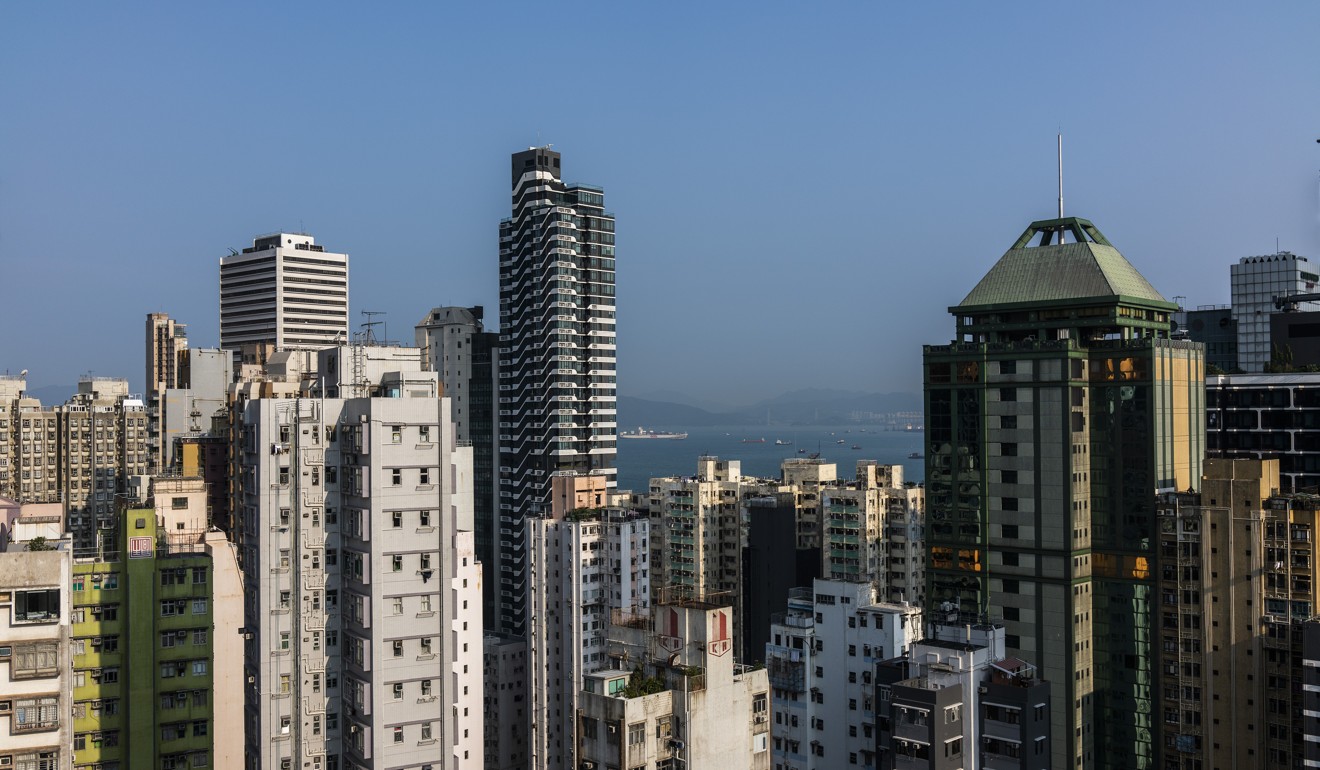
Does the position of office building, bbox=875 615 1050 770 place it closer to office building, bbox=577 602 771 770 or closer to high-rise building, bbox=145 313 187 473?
office building, bbox=577 602 771 770

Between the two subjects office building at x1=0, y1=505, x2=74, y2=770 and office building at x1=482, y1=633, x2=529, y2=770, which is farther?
office building at x1=482, y1=633, x2=529, y2=770

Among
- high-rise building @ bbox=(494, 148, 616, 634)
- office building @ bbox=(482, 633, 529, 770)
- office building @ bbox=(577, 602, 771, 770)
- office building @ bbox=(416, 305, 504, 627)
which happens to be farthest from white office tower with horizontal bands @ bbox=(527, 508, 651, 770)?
office building @ bbox=(577, 602, 771, 770)

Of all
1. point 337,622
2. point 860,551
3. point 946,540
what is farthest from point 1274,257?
point 337,622

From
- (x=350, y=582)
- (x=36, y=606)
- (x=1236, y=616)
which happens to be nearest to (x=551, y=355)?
(x=1236, y=616)

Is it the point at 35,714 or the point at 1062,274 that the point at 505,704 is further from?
the point at 35,714

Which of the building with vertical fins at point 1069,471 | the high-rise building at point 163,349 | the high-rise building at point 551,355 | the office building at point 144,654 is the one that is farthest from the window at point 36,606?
the high-rise building at point 163,349

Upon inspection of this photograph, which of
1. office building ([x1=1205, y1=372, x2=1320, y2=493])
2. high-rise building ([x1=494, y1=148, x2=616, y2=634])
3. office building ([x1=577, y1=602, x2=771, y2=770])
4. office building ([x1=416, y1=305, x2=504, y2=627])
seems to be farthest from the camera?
office building ([x1=416, y1=305, x2=504, y2=627])
